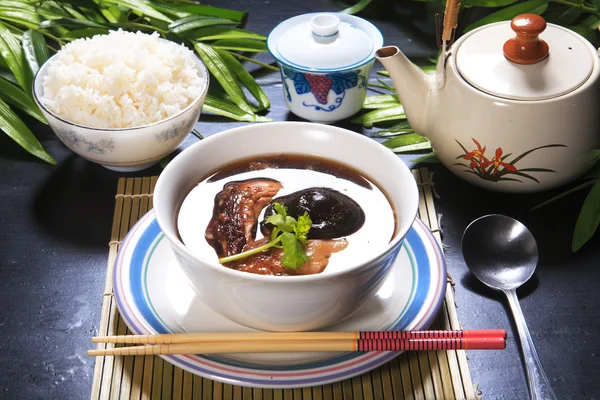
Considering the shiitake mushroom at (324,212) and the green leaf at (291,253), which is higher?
the green leaf at (291,253)

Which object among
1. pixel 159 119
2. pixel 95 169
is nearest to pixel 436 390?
pixel 159 119

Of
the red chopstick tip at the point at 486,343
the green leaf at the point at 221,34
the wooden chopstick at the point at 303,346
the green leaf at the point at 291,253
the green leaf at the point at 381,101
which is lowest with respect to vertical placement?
the green leaf at the point at 381,101

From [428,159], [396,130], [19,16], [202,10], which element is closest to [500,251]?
[428,159]

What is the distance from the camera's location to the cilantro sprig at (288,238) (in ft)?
3.12

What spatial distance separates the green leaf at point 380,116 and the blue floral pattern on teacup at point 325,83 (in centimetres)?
7

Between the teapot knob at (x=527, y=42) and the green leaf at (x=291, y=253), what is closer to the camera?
the green leaf at (x=291, y=253)

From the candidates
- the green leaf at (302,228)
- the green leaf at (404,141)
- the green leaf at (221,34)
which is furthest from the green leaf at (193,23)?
the green leaf at (302,228)

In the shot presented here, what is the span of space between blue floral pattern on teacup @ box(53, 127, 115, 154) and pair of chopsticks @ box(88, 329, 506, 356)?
536mm

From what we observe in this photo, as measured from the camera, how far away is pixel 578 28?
160cm

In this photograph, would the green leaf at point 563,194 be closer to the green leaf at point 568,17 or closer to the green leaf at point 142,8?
the green leaf at point 568,17

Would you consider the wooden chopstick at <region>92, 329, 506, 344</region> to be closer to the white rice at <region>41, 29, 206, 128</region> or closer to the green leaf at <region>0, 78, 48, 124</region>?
the white rice at <region>41, 29, 206, 128</region>

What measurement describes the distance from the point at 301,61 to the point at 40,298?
0.77 m

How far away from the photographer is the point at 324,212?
3.41 ft

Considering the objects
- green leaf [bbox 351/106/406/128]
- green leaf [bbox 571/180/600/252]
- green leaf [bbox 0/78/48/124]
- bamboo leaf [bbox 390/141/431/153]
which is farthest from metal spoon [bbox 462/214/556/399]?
green leaf [bbox 0/78/48/124]
